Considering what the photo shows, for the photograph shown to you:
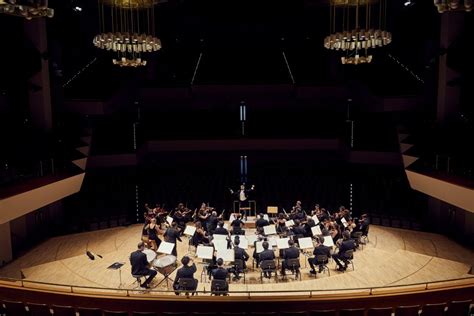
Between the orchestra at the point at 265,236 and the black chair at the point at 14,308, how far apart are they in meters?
3.39

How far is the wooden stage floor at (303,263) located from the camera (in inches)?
446

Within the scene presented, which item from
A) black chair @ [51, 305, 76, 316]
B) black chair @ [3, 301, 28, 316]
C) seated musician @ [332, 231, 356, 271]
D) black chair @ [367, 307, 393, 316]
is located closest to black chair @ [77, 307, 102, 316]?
black chair @ [51, 305, 76, 316]

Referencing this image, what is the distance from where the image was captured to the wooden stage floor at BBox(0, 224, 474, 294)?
11336 mm

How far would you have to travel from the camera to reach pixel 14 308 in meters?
7.29

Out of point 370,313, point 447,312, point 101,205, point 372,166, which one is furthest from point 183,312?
point 372,166

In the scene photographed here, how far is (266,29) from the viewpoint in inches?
972

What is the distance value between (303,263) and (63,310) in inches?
316

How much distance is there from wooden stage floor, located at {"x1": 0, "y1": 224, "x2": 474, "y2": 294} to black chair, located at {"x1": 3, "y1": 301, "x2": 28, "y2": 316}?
3864 mm

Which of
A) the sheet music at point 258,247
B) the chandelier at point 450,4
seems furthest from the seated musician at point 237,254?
the chandelier at point 450,4

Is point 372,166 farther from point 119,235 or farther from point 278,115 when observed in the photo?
point 119,235

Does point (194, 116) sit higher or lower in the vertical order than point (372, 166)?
higher

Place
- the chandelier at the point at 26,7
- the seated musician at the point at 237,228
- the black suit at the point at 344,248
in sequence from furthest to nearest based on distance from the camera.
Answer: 1. the seated musician at the point at 237,228
2. the black suit at the point at 344,248
3. the chandelier at the point at 26,7

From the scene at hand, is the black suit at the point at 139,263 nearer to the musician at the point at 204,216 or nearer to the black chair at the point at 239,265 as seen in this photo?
the black chair at the point at 239,265

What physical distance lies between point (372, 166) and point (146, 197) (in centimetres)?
1111
